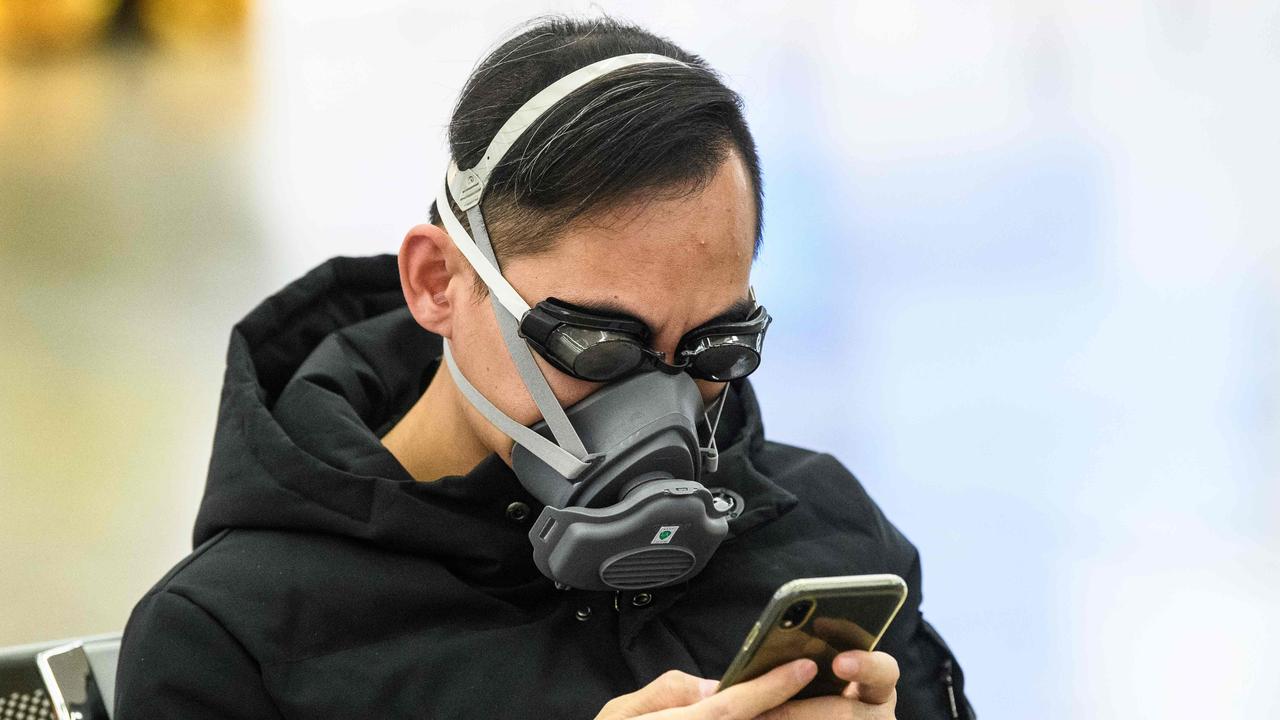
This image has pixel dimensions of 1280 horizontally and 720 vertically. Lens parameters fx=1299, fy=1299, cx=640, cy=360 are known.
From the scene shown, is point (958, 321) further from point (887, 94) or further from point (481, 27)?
point (481, 27)

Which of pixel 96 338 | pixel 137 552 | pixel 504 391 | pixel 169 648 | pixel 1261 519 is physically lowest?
pixel 1261 519

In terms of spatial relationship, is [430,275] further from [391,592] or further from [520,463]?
[391,592]

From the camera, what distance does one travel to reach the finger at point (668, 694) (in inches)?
49.3

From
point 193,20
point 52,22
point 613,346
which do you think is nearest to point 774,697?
point 613,346

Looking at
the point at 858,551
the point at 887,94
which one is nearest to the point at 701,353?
the point at 858,551

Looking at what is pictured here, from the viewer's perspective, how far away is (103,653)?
63.9 inches

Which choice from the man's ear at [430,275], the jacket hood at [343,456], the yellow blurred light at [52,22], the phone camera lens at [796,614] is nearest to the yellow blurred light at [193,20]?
the yellow blurred light at [52,22]

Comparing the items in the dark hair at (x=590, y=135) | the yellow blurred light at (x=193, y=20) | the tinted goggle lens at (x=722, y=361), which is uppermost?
the yellow blurred light at (x=193, y=20)

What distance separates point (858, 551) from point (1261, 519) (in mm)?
1902

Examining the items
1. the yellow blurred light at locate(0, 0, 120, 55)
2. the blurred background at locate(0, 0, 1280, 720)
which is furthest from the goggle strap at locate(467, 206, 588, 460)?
the yellow blurred light at locate(0, 0, 120, 55)

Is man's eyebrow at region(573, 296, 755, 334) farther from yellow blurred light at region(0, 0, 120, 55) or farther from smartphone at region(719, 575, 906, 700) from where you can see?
yellow blurred light at region(0, 0, 120, 55)

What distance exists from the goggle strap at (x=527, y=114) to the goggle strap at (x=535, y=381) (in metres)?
0.08

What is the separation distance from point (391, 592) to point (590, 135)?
1.92 ft

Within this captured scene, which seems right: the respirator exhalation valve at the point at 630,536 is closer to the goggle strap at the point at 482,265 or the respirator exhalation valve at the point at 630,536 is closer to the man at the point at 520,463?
the man at the point at 520,463
